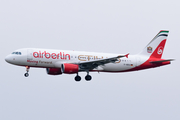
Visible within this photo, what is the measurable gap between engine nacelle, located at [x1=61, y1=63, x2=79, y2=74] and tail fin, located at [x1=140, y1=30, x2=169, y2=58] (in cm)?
1299

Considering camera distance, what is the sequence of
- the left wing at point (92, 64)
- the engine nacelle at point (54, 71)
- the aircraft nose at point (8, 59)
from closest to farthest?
1. the left wing at point (92, 64)
2. the aircraft nose at point (8, 59)
3. the engine nacelle at point (54, 71)

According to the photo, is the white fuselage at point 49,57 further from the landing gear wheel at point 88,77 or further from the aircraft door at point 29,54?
the landing gear wheel at point 88,77

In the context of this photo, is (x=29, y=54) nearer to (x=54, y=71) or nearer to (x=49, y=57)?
(x=49, y=57)

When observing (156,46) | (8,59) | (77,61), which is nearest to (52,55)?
(77,61)

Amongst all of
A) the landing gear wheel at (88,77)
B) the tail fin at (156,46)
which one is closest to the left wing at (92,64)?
the landing gear wheel at (88,77)

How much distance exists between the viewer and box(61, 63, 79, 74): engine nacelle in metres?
56.5

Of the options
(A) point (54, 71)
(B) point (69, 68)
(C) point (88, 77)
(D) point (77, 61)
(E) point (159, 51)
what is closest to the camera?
(B) point (69, 68)

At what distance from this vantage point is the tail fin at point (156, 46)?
65.2 m

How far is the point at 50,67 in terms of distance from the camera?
2287 inches

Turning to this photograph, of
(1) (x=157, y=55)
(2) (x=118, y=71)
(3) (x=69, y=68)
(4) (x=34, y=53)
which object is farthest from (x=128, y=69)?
(4) (x=34, y=53)

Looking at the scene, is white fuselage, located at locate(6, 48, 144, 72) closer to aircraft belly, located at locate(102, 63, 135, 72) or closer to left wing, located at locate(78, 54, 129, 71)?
aircraft belly, located at locate(102, 63, 135, 72)

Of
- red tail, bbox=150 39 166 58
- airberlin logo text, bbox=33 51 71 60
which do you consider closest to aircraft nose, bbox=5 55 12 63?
airberlin logo text, bbox=33 51 71 60

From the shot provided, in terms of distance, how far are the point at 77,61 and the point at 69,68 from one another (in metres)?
2.59

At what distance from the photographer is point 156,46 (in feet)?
216
